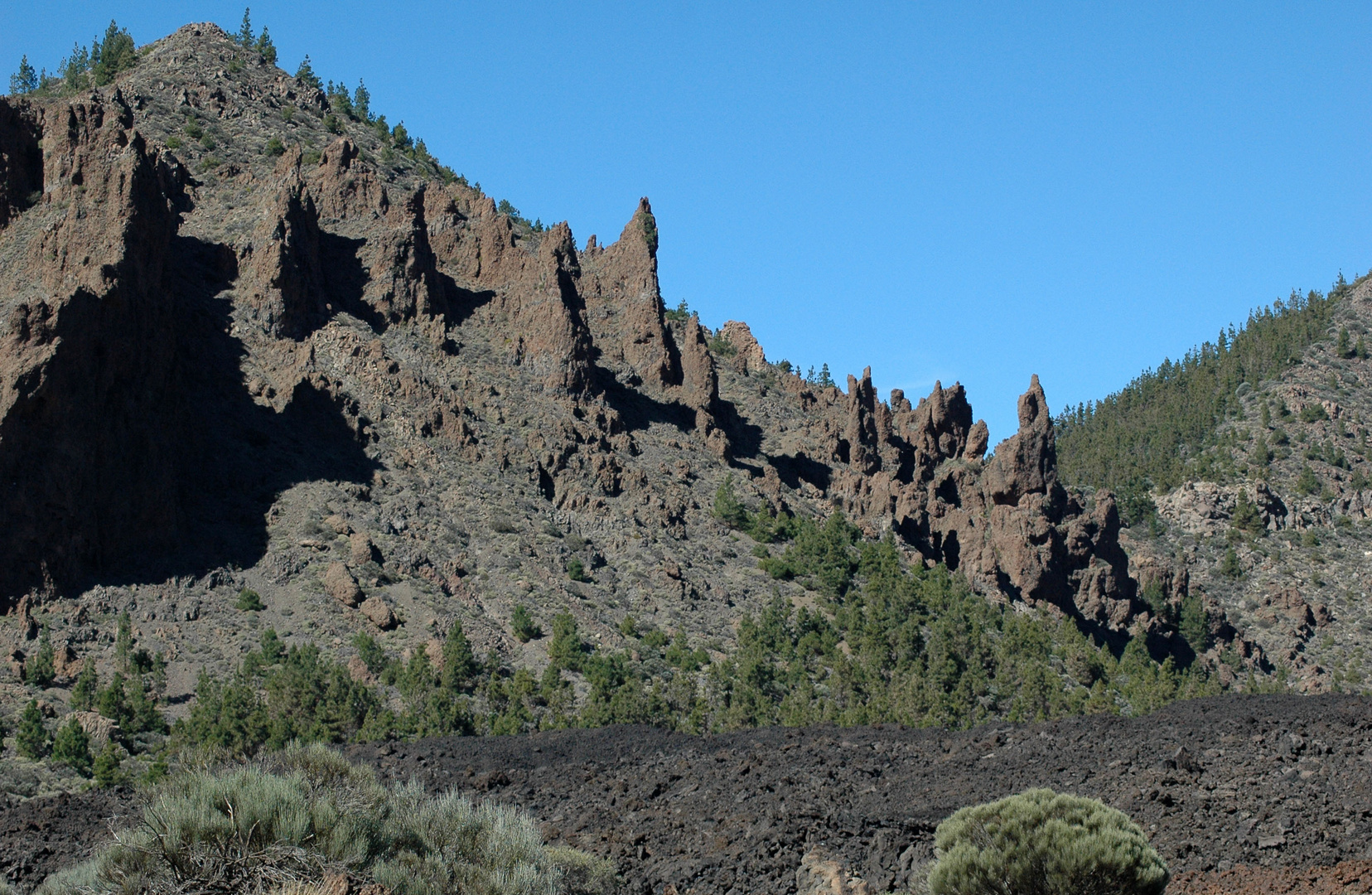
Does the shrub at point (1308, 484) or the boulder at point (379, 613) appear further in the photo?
the shrub at point (1308, 484)

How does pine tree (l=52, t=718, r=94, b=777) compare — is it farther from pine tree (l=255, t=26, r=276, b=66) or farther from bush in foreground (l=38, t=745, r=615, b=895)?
pine tree (l=255, t=26, r=276, b=66)

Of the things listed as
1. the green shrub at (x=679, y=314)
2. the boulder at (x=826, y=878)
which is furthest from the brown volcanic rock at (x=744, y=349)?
the boulder at (x=826, y=878)

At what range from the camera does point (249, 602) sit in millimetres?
54469

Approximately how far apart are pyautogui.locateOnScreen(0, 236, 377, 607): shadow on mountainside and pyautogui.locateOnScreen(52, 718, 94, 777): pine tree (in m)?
10.9

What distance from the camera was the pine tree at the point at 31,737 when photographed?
41031 millimetres

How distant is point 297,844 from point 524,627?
136 feet

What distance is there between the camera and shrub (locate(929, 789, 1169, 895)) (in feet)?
49.8

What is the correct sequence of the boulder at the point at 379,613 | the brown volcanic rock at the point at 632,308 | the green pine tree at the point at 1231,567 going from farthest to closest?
the green pine tree at the point at 1231,567, the brown volcanic rock at the point at 632,308, the boulder at the point at 379,613

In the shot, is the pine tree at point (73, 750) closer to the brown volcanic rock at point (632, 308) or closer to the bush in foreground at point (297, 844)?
the bush in foreground at point (297, 844)

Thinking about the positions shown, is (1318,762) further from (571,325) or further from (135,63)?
(135,63)

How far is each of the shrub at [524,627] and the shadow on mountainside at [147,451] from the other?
38.7 feet

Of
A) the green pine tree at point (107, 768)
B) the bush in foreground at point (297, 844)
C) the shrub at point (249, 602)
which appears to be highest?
the shrub at point (249, 602)

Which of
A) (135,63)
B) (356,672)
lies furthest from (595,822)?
(135,63)

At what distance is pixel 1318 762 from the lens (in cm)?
2211
